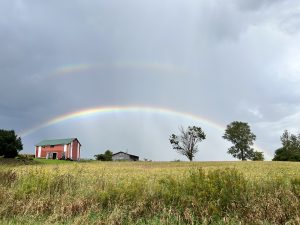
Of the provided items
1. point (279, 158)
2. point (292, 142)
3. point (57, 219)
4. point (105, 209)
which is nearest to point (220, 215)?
point (105, 209)

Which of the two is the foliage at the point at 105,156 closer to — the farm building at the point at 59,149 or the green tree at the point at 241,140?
the farm building at the point at 59,149

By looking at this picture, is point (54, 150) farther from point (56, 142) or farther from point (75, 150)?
point (75, 150)

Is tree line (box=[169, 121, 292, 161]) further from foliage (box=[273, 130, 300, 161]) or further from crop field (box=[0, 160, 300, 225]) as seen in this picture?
crop field (box=[0, 160, 300, 225])

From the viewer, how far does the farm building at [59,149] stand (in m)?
98.2

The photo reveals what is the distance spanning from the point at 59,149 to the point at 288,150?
67.1 metres

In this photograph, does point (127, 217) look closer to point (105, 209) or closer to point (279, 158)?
point (105, 209)

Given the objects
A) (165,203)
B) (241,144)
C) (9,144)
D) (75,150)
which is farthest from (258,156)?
(165,203)

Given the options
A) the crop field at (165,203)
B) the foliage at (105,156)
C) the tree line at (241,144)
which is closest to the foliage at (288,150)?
the tree line at (241,144)

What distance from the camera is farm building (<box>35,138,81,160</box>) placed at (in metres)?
98.2

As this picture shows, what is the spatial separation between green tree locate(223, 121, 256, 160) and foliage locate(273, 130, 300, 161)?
34.0 ft

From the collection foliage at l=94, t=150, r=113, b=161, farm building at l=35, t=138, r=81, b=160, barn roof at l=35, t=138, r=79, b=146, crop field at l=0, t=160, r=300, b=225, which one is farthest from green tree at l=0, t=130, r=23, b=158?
crop field at l=0, t=160, r=300, b=225

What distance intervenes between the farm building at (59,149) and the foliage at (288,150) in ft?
195

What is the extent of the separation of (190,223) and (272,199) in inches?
97.1

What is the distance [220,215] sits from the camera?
9.09m
